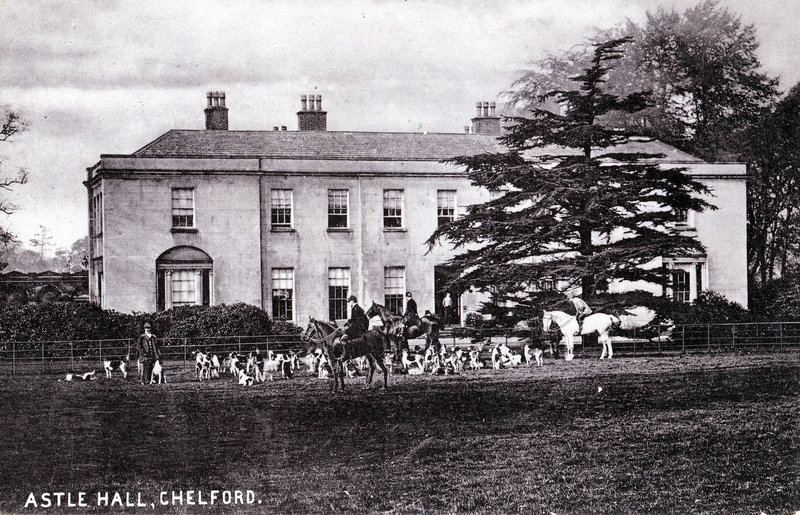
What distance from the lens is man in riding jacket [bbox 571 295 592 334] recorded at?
20156 millimetres

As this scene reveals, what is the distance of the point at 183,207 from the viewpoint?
26172mm

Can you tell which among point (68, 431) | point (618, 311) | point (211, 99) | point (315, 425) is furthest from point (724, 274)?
point (68, 431)

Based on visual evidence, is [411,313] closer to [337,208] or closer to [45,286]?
[337,208]

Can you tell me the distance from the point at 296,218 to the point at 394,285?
4.04 meters

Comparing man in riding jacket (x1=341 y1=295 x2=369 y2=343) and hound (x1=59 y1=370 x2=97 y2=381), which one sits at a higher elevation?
man in riding jacket (x1=341 y1=295 x2=369 y2=343)

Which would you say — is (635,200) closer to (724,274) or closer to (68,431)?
(724,274)

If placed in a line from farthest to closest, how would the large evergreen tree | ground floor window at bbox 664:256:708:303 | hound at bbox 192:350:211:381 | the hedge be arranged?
ground floor window at bbox 664:256:708:303
the large evergreen tree
the hedge
hound at bbox 192:350:211:381

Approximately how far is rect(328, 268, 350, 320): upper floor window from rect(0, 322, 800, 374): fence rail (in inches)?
170

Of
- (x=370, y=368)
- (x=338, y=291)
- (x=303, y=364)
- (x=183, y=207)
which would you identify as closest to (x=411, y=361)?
(x=370, y=368)

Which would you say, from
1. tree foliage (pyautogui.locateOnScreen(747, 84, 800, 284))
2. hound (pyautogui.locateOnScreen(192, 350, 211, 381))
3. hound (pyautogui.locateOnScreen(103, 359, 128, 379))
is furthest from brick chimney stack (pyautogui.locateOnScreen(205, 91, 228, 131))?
tree foliage (pyautogui.locateOnScreen(747, 84, 800, 284))

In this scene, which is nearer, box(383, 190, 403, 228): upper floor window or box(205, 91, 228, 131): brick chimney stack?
box(383, 190, 403, 228): upper floor window

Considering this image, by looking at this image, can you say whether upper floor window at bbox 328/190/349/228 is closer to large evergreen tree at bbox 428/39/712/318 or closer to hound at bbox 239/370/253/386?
large evergreen tree at bbox 428/39/712/318

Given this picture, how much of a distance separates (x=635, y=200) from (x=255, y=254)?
1246 centimetres

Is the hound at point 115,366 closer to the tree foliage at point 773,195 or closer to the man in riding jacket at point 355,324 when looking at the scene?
the man in riding jacket at point 355,324
